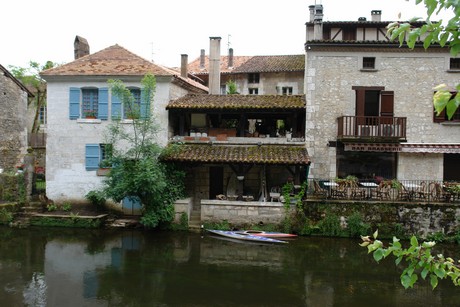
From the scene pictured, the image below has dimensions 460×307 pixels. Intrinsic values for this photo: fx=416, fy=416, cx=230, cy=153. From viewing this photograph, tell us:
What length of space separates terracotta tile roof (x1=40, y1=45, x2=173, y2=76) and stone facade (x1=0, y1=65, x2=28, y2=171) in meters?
5.05

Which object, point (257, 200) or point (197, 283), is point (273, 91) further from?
point (197, 283)

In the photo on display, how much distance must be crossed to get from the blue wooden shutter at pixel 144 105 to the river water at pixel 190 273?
200 inches

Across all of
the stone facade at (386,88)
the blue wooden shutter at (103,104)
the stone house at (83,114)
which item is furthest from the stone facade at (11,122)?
the stone facade at (386,88)

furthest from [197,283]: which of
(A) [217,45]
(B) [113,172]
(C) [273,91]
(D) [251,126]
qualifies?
(C) [273,91]

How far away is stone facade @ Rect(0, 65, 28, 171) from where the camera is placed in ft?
73.7

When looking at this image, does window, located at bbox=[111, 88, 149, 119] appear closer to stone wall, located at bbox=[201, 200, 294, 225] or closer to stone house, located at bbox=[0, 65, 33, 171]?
stone wall, located at bbox=[201, 200, 294, 225]

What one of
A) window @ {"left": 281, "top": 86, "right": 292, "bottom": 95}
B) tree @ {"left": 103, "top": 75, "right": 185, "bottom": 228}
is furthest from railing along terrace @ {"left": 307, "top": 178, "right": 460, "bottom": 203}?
window @ {"left": 281, "top": 86, "right": 292, "bottom": 95}

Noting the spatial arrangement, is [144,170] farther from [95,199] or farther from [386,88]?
[386,88]

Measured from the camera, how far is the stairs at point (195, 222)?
17366 millimetres

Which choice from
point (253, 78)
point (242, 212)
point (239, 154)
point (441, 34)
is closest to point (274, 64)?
point (253, 78)

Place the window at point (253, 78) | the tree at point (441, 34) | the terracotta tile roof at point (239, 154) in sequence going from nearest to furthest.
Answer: the tree at point (441, 34), the terracotta tile roof at point (239, 154), the window at point (253, 78)

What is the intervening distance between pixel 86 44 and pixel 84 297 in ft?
54.8

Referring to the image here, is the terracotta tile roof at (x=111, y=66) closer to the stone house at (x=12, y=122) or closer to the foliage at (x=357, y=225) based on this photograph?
the stone house at (x=12, y=122)

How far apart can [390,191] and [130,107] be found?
37.2 feet
